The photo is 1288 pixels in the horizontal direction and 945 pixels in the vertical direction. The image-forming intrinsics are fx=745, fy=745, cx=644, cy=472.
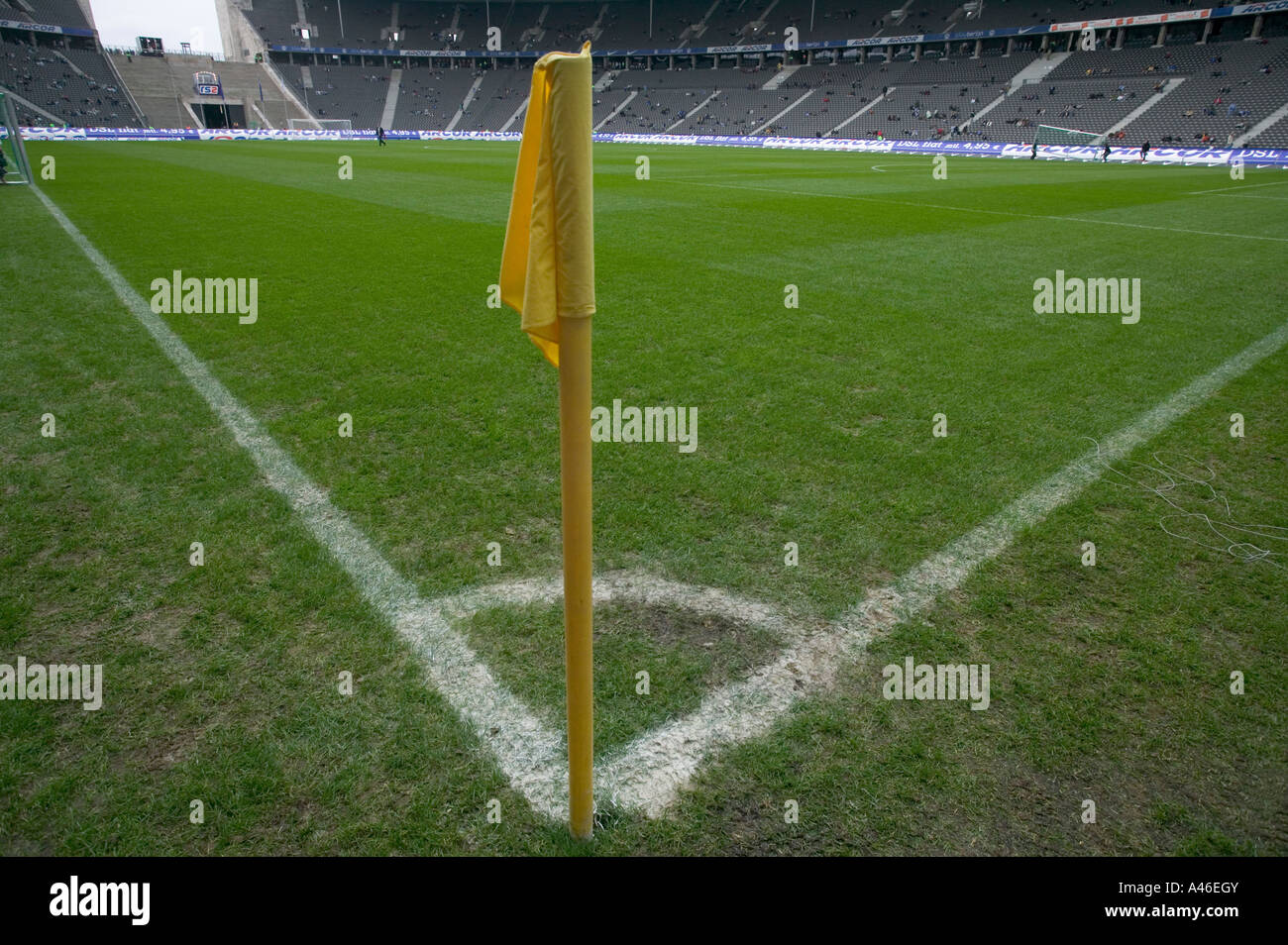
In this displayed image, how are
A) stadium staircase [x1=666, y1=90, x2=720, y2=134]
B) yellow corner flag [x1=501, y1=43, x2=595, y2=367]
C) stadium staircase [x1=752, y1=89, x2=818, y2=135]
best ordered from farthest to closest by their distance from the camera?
stadium staircase [x1=666, y1=90, x2=720, y2=134]
stadium staircase [x1=752, y1=89, x2=818, y2=135]
yellow corner flag [x1=501, y1=43, x2=595, y2=367]

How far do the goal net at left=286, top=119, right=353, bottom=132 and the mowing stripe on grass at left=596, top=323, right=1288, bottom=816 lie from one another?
7505cm

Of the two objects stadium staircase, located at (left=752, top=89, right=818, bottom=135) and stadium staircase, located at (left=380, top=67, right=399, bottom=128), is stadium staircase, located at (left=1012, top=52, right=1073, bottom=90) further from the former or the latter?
stadium staircase, located at (left=380, top=67, right=399, bottom=128)

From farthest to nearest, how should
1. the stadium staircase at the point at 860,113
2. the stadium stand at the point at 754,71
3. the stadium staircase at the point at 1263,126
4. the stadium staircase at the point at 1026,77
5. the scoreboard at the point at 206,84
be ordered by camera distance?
1. the scoreboard at the point at 206,84
2. the stadium staircase at the point at 860,113
3. the stadium staircase at the point at 1026,77
4. the stadium stand at the point at 754,71
5. the stadium staircase at the point at 1263,126

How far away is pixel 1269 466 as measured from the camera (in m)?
5.20

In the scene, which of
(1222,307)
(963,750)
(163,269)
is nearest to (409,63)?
(163,269)

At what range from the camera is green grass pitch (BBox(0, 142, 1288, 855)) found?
8.50 feet

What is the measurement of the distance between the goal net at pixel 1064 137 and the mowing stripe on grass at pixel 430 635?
48560mm

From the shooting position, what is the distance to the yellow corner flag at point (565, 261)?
5.72 feet

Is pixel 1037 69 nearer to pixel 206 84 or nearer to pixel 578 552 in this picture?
pixel 578 552

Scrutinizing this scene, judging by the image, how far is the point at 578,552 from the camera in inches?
83.8

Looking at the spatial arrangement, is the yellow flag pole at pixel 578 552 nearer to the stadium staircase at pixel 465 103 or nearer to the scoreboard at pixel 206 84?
the scoreboard at pixel 206 84
